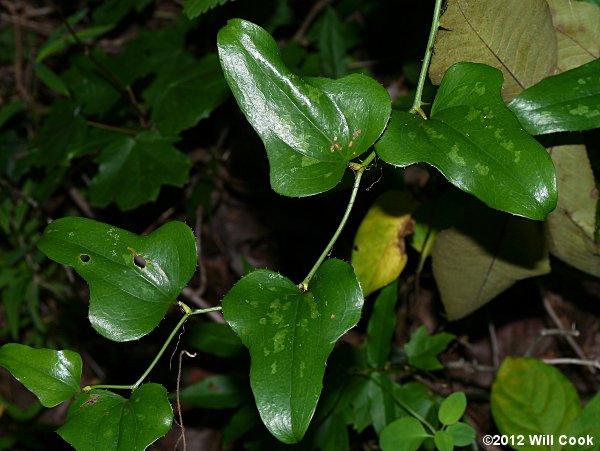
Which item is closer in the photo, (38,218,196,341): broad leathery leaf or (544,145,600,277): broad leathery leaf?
(38,218,196,341): broad leathery leaf

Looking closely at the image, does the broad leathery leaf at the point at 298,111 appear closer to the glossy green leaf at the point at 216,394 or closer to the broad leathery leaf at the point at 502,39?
the broad leathery leaf at the point at 502,39

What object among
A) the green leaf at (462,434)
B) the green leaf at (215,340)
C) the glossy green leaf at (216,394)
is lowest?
the glossy green leaf at (216,394)

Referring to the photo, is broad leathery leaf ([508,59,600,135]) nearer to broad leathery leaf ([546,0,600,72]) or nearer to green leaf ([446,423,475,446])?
broad leathery leaf ([546,0,600,72])

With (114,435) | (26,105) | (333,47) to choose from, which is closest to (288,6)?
(333,47)

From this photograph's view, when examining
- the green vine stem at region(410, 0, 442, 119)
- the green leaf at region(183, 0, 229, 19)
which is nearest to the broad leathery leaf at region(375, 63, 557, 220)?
the green vine stem at region(410, 0, 442, 119)

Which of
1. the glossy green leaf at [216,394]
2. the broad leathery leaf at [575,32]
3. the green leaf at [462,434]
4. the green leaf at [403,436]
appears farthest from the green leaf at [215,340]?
the broad leathery leaf at [575,32]

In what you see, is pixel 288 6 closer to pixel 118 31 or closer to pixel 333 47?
pixel 333 47
